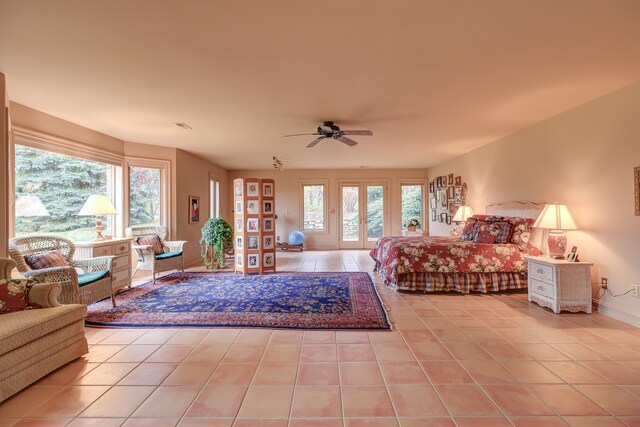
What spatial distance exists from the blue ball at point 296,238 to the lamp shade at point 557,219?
591cm

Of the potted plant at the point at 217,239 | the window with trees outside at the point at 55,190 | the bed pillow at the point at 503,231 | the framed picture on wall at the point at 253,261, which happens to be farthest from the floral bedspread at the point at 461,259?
the window with trees outside at the point at 55,190

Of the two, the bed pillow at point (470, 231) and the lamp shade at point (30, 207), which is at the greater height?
the lamp shade at point (30, 207)

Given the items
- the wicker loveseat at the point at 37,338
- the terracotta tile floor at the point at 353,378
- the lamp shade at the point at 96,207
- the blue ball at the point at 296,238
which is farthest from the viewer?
the blue ball at the point at 296,238

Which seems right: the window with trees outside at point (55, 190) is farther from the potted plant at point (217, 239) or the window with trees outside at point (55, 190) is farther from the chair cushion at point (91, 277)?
the potted plant at point (217, 239)

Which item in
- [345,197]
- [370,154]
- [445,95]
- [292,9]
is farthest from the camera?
[345,197]

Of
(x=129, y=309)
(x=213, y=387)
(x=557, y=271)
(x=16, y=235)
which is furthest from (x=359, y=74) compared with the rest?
(x=16, y=235)

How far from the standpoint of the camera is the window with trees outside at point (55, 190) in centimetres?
364

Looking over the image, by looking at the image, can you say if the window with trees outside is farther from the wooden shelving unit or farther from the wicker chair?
the wooden shelving unit

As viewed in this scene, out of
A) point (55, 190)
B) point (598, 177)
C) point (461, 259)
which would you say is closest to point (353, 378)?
point (461, 259)

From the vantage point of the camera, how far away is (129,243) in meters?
Answer: 4.43

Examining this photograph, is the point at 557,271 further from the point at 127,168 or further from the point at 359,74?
the point at 127,168

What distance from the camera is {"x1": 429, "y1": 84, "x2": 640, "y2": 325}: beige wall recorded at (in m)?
3.04

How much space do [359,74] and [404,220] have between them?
6.67 m

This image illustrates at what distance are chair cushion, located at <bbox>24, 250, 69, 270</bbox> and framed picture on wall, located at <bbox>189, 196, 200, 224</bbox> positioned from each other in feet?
10.7
